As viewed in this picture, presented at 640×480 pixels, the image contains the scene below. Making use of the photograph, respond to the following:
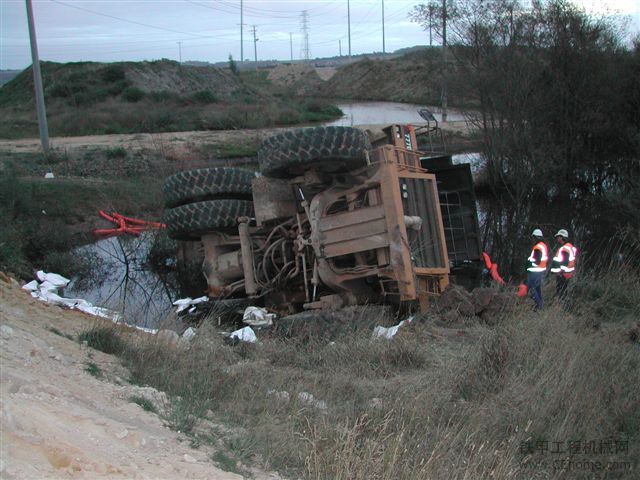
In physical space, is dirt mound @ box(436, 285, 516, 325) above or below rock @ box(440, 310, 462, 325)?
above

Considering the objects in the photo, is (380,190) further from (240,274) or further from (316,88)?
(316,88)

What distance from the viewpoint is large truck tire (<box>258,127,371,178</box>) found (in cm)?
817

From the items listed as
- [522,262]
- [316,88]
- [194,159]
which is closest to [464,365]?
[522,262]

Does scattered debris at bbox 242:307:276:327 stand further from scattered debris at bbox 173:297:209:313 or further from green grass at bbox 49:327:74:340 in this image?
green grass at bbox 49:327:74:340

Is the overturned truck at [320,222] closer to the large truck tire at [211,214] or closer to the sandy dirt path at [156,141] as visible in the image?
the large truck tire at [211,214]

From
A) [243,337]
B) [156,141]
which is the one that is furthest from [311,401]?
[156,141]

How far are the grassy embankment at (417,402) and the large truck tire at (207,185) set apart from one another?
3565 mm

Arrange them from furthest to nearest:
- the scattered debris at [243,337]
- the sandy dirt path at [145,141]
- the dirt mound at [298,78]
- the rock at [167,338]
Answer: the dirt mound at [298,78]
the sandy dirt path at [145,141]
the scattered debris at [243,337]
the rock at [167,338]

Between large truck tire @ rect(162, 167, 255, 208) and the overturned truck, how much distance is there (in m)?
0.01

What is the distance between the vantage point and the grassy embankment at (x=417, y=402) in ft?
12.1

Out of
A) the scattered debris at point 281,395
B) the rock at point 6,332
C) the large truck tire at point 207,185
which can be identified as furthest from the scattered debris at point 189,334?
the large truck tire at point 207,185

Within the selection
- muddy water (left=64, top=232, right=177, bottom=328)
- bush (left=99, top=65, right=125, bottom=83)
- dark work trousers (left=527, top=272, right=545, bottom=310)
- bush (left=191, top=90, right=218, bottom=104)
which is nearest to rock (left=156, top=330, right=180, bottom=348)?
dark work trousers (left=527, top=272, right=545, bottom=310)

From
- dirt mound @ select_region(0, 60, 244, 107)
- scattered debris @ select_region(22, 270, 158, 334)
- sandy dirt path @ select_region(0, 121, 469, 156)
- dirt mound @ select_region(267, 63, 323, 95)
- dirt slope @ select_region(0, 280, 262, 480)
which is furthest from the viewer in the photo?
dirt mound @ select_region(267, 63, 323, 95)

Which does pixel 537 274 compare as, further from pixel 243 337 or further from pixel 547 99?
pixel 547 99
